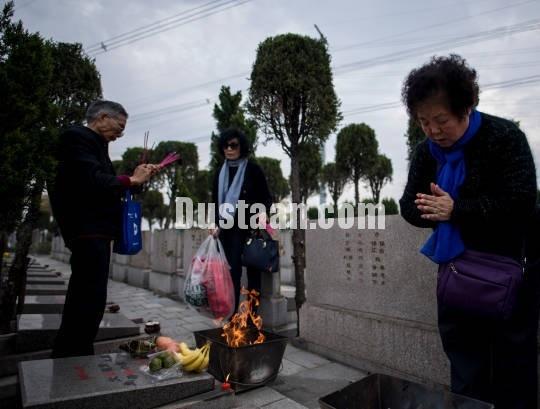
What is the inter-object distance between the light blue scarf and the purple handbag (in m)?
2.75

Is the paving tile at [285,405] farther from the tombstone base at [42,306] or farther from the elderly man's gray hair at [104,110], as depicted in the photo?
the tombstone base at [42,306]

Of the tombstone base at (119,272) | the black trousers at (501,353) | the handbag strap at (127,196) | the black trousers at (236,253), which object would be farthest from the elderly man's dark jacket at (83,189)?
the tombstone base at (119,272)

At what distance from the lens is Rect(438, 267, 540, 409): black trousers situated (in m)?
1.89

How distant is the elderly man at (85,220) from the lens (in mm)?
2723

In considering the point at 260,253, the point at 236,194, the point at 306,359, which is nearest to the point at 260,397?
the point at 306,359

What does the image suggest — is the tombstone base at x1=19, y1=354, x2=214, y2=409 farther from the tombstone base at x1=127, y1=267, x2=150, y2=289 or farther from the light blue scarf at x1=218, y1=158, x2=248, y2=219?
the tombstone base at x1=127, y1=267, x2=150, y2=289

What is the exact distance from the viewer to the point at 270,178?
30750 mm

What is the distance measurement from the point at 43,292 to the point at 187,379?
4614 mm

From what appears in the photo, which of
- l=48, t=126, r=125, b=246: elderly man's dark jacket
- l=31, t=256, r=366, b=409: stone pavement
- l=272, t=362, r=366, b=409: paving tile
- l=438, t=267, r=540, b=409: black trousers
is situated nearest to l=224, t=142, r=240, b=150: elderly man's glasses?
l=48, t=126, r=125, b=246: elderly man's dark jacket

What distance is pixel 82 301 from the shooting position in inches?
107

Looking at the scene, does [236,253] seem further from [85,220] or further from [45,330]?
[45,330]

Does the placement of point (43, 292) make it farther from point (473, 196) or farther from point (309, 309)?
point (473, 196)

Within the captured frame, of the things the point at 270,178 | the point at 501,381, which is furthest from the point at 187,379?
the point at 270,178

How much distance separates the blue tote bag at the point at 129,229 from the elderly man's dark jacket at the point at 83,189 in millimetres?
86
